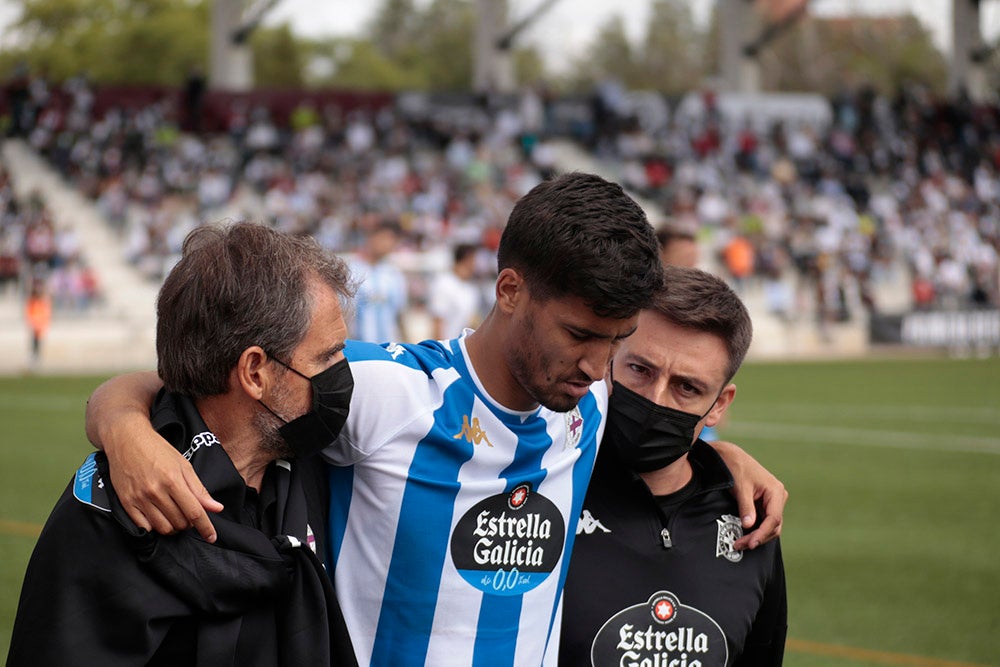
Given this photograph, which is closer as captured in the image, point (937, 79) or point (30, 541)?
point (30, 541)

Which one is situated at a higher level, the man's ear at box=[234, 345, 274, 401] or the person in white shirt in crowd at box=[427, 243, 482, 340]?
the man's ear at box=[234, 345, 274, 401]

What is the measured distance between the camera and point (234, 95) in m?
32.5

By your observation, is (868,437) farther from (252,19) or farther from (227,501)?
(252,19)

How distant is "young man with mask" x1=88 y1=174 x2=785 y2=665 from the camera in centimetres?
255

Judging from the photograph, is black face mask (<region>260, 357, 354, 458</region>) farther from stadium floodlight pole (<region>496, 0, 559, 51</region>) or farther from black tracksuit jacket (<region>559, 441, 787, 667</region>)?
stadium floodlight pole (<region>496, 0, 559, 51</region>)

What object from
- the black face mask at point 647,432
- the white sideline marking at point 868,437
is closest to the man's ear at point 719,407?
the black face mask at point 647,432

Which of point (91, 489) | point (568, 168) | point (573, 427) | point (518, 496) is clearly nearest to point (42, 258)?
point (568, 168)

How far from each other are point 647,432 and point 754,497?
0.33 metres

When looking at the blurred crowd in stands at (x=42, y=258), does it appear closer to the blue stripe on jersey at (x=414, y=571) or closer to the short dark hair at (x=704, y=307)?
the short dark hair at (x=704, y=307)

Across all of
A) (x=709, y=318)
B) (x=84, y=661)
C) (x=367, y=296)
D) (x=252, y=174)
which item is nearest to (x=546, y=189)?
(x=709, y=318)

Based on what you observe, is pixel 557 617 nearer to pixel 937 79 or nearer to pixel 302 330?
pixel 302 330

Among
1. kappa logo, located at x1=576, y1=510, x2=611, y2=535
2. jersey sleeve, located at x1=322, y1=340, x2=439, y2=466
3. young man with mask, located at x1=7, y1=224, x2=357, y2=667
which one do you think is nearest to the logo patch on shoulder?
young man with mask, located at x1=7, y1=224, x2=357, y2=667

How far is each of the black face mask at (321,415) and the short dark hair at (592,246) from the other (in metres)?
0.48

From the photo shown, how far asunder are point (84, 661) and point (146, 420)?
0.46 m
